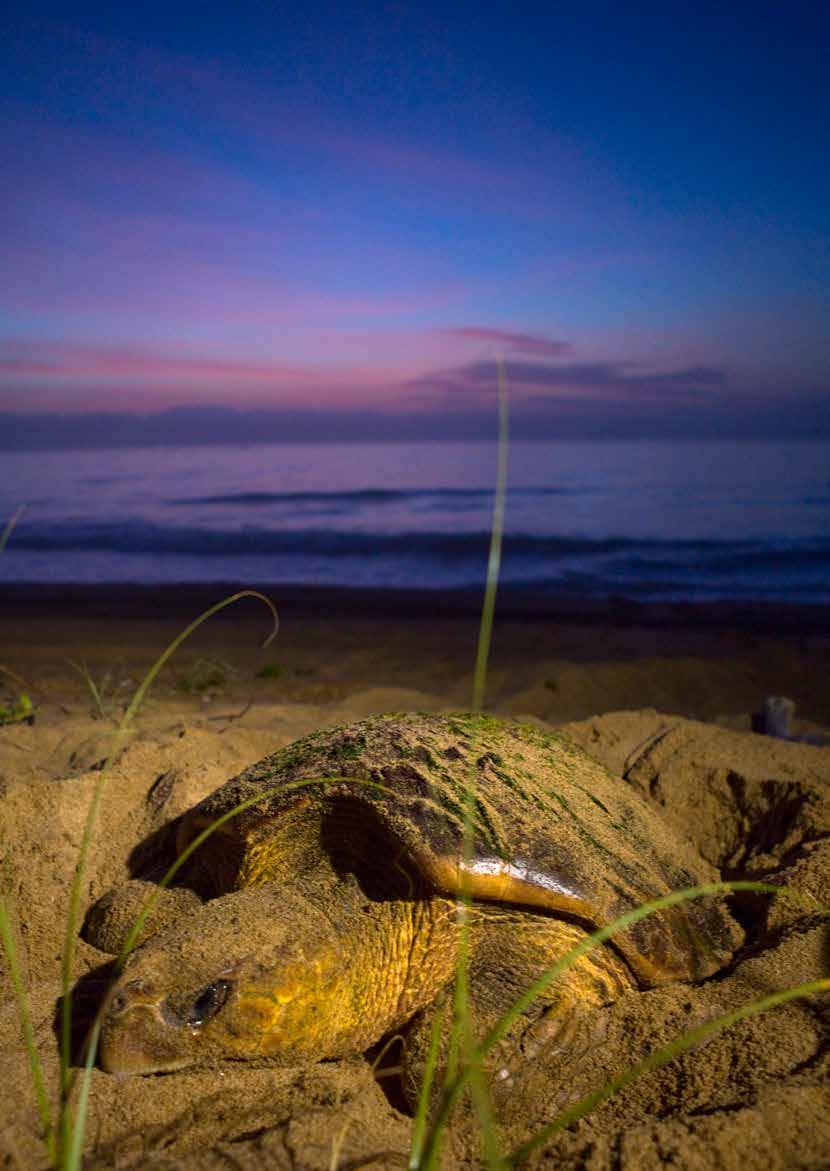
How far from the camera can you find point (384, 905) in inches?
86.3

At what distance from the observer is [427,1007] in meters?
2.11

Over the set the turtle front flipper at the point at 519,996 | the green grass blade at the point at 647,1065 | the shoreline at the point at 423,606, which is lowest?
the shoreline at the point at 423,606

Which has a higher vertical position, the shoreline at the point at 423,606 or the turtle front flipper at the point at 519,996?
the turtle front flipper at the point at 519,996

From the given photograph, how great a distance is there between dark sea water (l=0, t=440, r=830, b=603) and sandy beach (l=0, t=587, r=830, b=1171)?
590cm

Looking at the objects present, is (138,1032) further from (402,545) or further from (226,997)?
(402,545)

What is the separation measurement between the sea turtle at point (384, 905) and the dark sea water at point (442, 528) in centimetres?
945

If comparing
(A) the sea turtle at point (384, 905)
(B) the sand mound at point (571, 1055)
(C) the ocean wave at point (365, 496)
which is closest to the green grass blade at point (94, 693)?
(B) the sand mound at point (571, 1055)

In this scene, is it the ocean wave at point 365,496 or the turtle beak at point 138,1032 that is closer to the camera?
the turtle beak at point 138,1032

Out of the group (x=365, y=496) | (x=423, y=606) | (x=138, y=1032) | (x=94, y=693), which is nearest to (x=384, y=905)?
(x=138, y=1032)

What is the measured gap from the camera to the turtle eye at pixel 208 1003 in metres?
1.77

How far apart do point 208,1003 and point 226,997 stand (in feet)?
0.16

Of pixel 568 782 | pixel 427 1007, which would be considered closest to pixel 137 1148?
pixel 427 1007

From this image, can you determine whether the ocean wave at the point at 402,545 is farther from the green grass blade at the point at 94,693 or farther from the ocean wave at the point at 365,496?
the green grass blade at the point at 94,693

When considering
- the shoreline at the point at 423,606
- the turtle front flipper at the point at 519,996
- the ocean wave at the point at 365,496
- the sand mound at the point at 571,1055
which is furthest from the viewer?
the ocean wave at the point at 365,496
